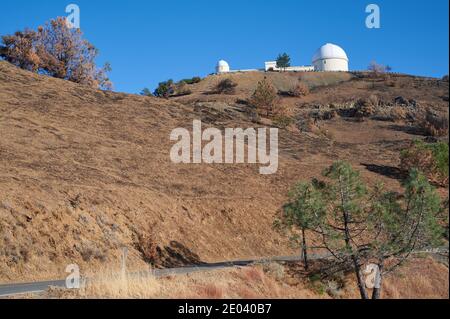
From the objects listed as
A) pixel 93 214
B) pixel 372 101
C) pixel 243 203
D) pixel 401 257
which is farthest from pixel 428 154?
pixel 372 101

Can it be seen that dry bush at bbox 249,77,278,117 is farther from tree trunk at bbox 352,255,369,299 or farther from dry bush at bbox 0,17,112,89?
tree trunk at bbox 352,255,369,299

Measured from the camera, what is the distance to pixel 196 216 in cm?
2819

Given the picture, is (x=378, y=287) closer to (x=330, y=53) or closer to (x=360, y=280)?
(x=360, y=280)

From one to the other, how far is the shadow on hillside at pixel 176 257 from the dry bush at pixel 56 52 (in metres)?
43.3

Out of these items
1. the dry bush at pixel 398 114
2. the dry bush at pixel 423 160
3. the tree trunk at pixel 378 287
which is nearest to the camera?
the tree trunk at pixel 378 287

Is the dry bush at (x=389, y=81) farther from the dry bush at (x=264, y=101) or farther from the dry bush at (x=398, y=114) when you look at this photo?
the dry bush at (x=264, y=101)

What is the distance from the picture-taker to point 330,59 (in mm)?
109812

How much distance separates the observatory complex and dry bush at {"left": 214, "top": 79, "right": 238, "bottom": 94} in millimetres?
20182

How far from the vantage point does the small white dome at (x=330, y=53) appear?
4343 inches

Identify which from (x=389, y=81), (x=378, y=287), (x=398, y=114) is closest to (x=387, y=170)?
(x=378, y=287)

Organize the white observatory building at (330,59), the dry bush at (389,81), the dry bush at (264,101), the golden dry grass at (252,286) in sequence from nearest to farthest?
the golden dry grass at (252,286) < the dry bush at (264,101) < the dry bush at (389,81) < the white observatory building at (330,59)

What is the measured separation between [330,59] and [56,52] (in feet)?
208

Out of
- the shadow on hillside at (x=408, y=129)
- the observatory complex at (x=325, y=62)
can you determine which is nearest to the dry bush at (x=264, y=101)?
the shadow on hillside at (x=408, y=129)

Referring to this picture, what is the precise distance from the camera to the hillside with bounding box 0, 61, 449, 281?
2133 cm
